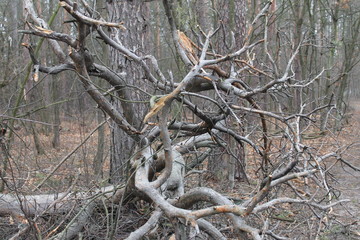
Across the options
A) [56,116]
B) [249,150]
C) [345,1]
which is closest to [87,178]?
[249,150]

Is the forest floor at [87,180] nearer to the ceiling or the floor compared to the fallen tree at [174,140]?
nearer to the floor

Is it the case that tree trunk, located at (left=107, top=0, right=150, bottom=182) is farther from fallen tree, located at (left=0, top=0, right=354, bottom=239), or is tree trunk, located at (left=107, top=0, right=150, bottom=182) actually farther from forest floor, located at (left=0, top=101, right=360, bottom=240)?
fallen tree, located at (left=0, top=0, right=354, bottom=239)

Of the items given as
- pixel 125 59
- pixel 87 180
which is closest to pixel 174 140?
pixel 87 180

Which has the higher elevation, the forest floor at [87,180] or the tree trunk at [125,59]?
the tree trunk at [125,59]

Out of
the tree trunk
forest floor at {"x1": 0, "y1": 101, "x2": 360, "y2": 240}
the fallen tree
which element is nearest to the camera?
the fallen tree

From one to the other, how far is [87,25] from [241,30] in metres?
5.64

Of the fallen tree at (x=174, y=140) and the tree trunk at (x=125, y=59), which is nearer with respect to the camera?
the fallen tree at (x=174, y=140)

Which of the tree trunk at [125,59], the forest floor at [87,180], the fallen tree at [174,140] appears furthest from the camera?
the tree trunk at [125,59]

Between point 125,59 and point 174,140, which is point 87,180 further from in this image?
point 125,59

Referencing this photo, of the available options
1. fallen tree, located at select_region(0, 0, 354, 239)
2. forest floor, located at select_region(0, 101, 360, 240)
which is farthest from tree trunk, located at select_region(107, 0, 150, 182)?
fallen tree, located at select_region(0, 0, 354, 239)

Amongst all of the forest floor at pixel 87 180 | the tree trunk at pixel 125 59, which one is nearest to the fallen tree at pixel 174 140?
the forest floor at pixel 87 180

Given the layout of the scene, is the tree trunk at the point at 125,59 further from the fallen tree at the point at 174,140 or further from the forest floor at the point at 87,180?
the fallen tree at the point at 174,140

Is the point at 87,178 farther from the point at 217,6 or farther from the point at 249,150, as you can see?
the point at 249,150

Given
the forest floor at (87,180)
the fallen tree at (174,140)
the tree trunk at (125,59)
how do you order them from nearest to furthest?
the fallen tree at (174,140) → the forest floor at (87,180) → the tree trunk at (125,59)
